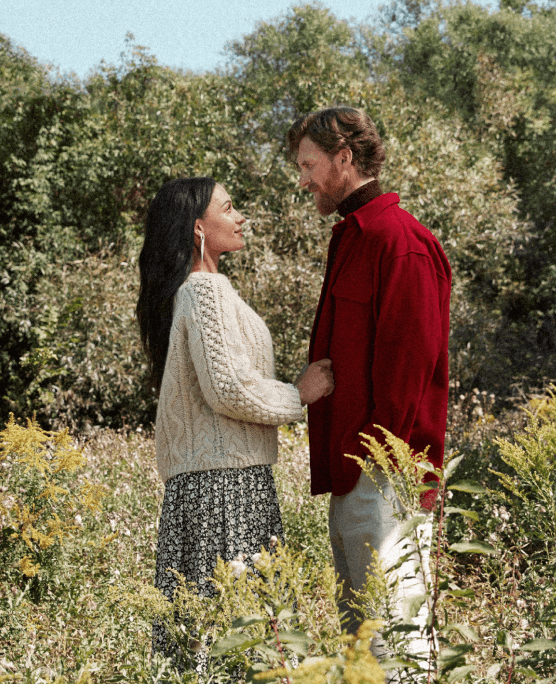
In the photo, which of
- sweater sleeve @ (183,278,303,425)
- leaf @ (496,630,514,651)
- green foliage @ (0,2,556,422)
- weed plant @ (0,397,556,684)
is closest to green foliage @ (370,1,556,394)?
green foliage @ (0,2,556,422)

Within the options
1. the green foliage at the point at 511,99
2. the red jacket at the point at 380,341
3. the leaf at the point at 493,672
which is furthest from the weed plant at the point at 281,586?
the green foliage at the point at 511,99

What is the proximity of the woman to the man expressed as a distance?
13 cm

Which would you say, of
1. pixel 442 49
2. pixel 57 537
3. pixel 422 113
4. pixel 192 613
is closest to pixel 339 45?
pixel 442 49

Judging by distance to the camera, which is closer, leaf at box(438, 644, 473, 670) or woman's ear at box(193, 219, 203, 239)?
leaf at box(438, 644, 473, 670)

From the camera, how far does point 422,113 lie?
32.2 feet

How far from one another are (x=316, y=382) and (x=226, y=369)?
260mm

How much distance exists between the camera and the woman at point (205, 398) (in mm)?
1851

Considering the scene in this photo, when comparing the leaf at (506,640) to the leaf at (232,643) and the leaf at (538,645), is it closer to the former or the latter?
the leaf at (538,645)

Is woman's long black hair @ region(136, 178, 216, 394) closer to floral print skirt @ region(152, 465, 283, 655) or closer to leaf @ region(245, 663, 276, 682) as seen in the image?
floral print skirt @ region(152, 465, 283, 655)

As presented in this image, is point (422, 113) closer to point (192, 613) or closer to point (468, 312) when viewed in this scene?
point (468, 312)

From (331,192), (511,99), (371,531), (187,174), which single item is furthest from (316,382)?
(511,99)

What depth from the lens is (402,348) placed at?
1668 mm

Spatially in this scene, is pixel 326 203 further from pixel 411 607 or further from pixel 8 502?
pixel 8 502

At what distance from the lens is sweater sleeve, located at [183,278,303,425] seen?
1822 mm
